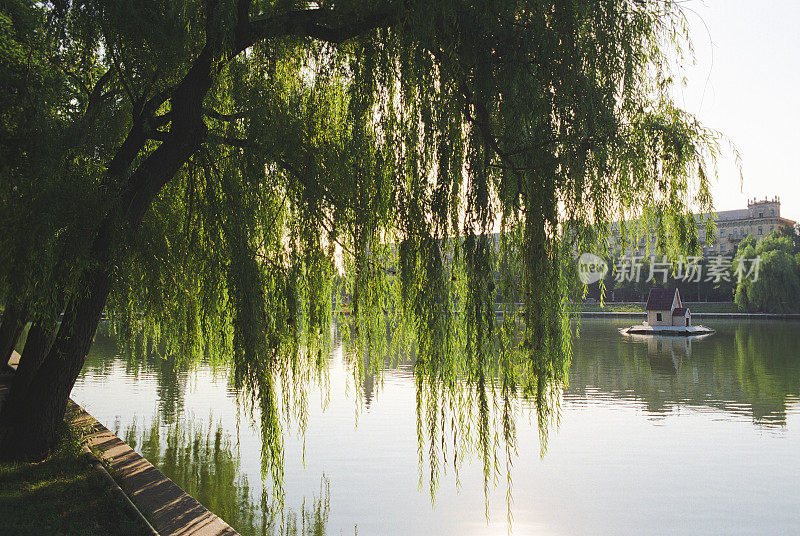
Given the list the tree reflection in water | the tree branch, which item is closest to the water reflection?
the tree reflection in water

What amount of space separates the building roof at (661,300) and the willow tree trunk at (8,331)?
36742mm

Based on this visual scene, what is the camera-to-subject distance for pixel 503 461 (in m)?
8.69

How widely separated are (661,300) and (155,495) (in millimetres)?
40195

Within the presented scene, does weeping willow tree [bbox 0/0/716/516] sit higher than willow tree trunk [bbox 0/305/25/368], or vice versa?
weeping willow tree [bbox 0/0/716/516]

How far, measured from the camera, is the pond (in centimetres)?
704

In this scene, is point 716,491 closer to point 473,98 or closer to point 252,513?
point 252,513

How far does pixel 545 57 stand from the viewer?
449cm

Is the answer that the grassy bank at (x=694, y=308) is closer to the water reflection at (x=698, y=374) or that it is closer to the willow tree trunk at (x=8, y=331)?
the water reflection at (x=698, y=374)

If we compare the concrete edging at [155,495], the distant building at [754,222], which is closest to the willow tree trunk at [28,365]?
the concrete edging at [155,495]

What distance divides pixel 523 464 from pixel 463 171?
5.74m

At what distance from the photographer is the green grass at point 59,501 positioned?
4.34 m

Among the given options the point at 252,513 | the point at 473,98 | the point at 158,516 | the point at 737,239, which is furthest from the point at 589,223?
the point at 737,239

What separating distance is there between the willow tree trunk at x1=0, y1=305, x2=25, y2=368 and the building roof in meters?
36.7

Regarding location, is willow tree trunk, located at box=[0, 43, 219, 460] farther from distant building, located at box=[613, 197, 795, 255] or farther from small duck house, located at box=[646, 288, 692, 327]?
distant building, located at box=[613, 197, 795, 255]
